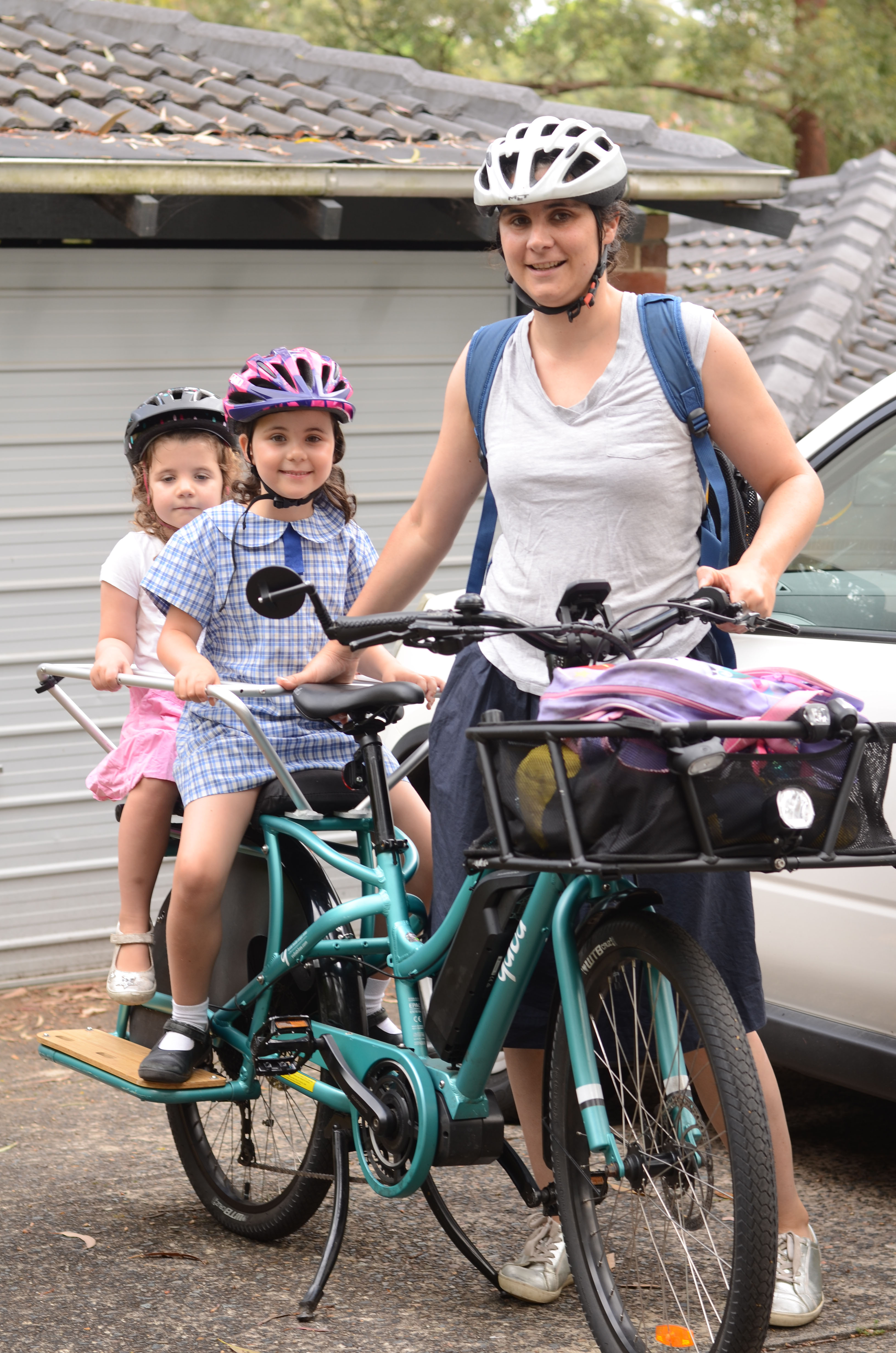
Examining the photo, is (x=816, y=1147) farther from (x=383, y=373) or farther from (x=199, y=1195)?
(x=383, y=373)

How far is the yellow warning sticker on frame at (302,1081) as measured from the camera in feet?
11.7

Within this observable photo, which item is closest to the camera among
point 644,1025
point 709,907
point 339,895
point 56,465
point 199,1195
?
point 644,1025

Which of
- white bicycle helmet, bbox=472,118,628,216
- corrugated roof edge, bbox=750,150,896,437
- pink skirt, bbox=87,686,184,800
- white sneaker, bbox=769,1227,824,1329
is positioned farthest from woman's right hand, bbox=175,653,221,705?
corrugated roof edge, bbox=750,150,896,437

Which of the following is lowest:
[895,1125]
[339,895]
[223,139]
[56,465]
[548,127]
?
[895,1125]

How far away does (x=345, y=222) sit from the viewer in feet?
22.1

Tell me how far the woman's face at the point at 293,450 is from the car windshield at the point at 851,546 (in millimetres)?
1213

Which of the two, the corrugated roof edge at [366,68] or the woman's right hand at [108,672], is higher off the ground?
the corrugated roof edge at [366,68]

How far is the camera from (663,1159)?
2871 millimetres

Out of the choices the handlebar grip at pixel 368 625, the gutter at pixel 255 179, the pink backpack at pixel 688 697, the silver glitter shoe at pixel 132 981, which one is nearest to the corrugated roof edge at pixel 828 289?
the gutter at pixel 255 179

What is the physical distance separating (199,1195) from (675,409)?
223cm

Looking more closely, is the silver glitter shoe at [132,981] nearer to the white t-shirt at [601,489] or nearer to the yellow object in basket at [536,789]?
the white t-shirt at [601,489]

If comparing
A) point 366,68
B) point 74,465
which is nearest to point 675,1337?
point 74,465

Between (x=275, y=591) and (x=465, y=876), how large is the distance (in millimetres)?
649

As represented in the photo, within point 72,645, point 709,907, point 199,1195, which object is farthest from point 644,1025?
point 72,645
